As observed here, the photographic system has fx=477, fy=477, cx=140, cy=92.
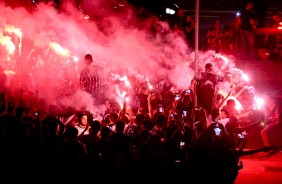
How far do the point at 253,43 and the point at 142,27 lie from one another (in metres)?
3.76

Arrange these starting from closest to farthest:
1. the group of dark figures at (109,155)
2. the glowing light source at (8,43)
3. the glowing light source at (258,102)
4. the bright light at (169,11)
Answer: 1. the group of dark figures at (109,155)
2. the glowing light source at (258,102)
3. the glowing light source at (8,43)
4. the bright light at (169,11)

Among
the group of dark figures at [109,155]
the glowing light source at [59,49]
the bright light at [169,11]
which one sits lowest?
the group of dark figures at [109,155]

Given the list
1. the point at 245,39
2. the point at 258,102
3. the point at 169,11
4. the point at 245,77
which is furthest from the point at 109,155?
the point at 169,11

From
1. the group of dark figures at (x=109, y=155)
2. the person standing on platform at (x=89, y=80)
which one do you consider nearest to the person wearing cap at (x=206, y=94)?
the person standing on platform at (x=89, y=80)

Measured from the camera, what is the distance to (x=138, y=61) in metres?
15.5

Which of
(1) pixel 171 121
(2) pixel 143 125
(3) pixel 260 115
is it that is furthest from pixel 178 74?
(2) pixel 143 125

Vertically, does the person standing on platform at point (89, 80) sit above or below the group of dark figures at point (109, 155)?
above

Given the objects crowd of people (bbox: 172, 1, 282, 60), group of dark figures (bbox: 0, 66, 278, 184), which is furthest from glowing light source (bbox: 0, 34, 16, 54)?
group of dark figures (bbox: 0, 66, 278, 184)

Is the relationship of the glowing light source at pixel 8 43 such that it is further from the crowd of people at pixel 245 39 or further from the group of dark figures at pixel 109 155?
the group of dark figures at pixel 109 155

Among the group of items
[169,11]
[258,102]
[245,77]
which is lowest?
[258,102]

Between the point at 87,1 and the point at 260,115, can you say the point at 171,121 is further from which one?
the point at 87,1

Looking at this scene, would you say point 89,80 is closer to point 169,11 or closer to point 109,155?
point 109,155

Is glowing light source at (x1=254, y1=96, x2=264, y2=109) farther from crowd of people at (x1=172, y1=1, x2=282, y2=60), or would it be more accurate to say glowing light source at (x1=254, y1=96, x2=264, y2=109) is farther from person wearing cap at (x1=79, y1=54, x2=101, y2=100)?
person wearing cap at (x1=79, y1=54, x2=101, y2=100)

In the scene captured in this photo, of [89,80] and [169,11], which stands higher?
[169,11]
